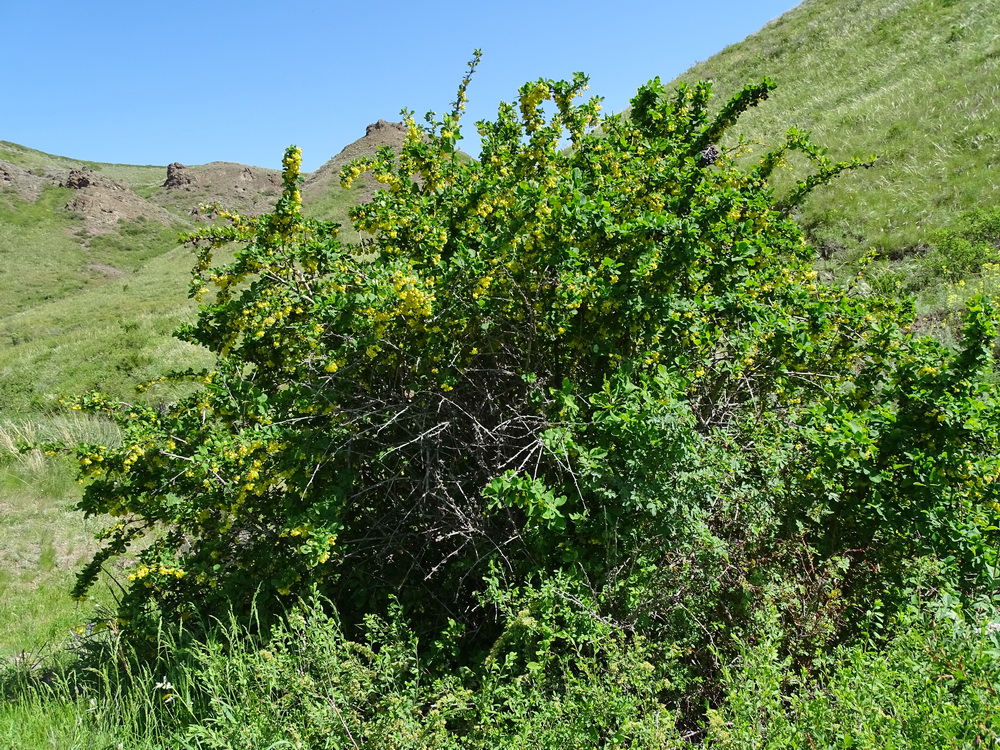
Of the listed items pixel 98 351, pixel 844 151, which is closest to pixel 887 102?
pixel 844 151

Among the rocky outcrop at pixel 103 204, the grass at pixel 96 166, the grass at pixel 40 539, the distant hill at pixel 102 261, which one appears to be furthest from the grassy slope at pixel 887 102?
the grass at pixel 96 166

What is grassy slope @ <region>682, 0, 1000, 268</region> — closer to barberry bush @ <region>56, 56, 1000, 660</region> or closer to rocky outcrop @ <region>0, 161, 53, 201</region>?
barberry bush @ <region>56, 56, 1000, 660</region>

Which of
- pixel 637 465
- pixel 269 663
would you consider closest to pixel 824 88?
pixel 637 465

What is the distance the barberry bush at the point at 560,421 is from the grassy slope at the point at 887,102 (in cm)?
557

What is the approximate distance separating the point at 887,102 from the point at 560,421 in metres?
13.5

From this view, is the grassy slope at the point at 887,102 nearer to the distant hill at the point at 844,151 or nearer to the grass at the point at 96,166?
the distant hill at the point at 844,151

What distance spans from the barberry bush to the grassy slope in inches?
219

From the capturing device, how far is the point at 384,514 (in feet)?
11.9

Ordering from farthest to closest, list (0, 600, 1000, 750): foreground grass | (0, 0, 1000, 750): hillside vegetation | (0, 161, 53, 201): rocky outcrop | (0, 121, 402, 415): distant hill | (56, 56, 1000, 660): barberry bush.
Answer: (0, 161, 53, 201): rocky outcrop, (0, 121, 402, 415): distant hill, (56, 56, 1000, 660): barberry bush, (0, 0, 1000, 750): hillside vegetation, (0, 600, 1000, 750): foreground grass

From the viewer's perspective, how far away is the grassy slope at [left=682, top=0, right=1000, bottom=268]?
27.8 feet

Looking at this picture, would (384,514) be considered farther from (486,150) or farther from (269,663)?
(486,150)

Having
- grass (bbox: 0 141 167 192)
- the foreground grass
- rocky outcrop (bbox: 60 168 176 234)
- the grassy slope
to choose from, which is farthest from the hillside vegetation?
grass (bbox: 0 141 167 192)

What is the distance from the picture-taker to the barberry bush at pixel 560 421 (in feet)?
9.23

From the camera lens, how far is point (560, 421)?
2.92 meters
